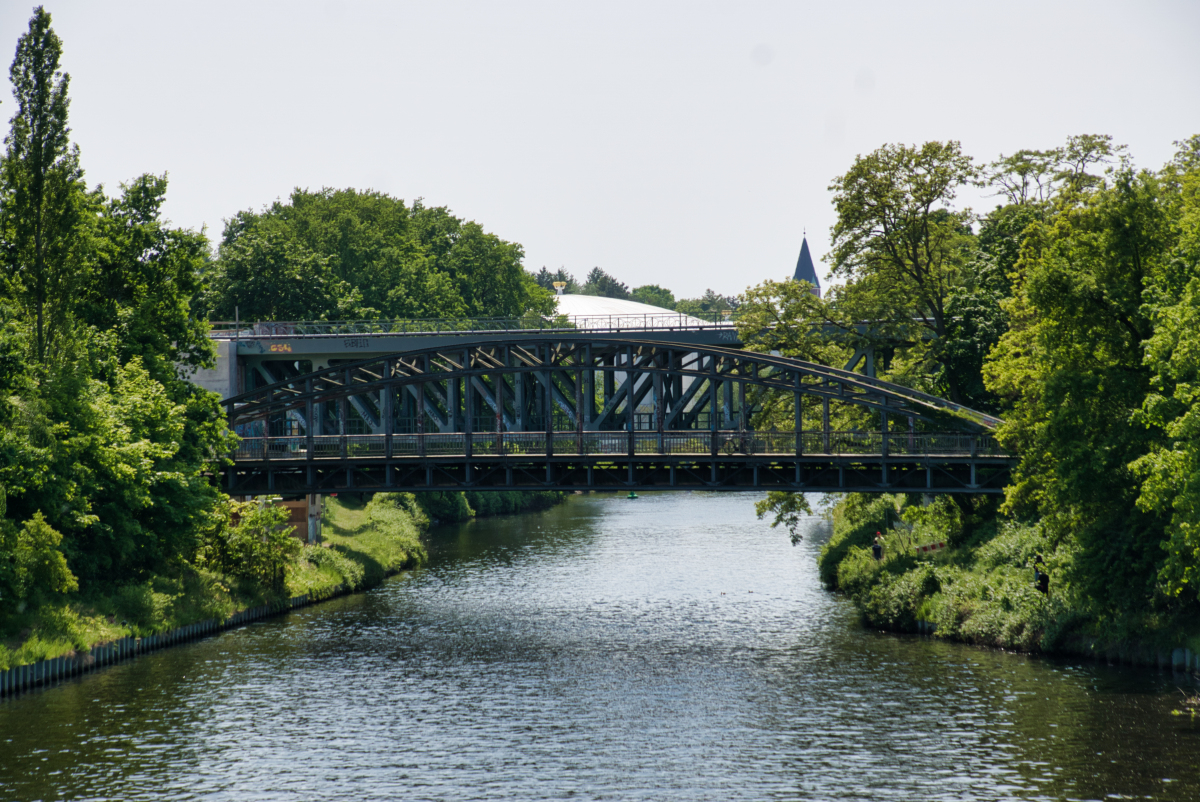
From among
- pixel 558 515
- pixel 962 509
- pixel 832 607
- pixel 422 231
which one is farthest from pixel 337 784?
pixel 422 231

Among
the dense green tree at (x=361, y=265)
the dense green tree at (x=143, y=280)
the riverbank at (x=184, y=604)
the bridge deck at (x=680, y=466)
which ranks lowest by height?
the riverbank at (x=184, y=604)

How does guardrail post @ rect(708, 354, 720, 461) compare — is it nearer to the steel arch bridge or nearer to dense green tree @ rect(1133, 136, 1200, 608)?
the steel arch bridge

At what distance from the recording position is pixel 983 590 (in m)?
43.9

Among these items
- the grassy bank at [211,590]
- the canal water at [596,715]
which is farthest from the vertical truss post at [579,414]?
the grassy bank at [211,590]

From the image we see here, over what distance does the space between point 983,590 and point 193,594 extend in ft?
98.6

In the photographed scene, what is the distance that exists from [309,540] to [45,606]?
23.2 m

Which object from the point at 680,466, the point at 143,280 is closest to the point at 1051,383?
the point at 680,466

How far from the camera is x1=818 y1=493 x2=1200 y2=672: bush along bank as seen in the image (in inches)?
1464

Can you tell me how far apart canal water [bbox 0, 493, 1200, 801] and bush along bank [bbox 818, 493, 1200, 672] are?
43.3 inches

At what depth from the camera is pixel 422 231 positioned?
128 metres

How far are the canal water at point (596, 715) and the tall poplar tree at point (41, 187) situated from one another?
47.2 ft

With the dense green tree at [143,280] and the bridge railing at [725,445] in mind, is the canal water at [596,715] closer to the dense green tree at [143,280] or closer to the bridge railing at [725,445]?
the bridge railing at [725,445]

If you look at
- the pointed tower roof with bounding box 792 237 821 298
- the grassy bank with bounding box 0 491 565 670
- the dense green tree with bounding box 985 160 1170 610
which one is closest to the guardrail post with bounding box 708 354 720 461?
the dense green tree with bounding box 985 160 1170 610

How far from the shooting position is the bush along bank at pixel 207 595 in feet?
125
